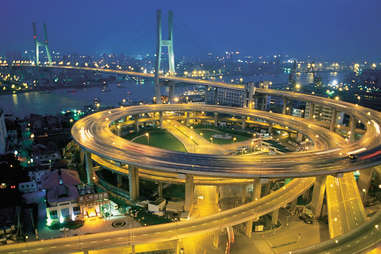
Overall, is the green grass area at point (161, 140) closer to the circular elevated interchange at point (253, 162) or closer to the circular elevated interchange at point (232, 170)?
the circular elevated interchange at point (232, 170)

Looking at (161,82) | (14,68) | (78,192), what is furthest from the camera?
(14,68)

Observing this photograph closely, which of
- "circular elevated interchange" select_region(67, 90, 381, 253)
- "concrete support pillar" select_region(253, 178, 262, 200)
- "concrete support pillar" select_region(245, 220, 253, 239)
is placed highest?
"circular elevated interchange" select_region(67, 90, 381, 253)

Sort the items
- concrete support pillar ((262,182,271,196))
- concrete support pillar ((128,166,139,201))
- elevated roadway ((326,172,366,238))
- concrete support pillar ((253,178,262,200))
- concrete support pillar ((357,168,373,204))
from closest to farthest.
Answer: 1. elevated roadway ((326,172,366,238))
2. concrete support pillar ((253,178,262,200))
3. concrete support pillar ((128,166,139,201))
4. concrete support pillar ((357,168,373,204))
5. concrete support pillar ((262,182,271,196))

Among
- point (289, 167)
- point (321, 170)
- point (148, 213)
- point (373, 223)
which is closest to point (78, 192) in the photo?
point (148, 213)

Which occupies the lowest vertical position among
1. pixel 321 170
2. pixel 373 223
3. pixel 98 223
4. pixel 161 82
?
pixel 98 223

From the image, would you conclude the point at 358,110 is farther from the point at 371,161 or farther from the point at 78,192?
the point at 78,192

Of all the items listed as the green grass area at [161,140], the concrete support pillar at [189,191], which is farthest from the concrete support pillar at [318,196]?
the green grass area at [161,140]

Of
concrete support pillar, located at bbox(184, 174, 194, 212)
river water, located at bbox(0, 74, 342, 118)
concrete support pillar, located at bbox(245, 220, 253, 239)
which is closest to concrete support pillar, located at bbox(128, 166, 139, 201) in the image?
concrete support pillar, located at bbox(184, 174, 194, 212)

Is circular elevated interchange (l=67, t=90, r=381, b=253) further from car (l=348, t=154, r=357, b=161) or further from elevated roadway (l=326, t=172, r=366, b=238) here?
elevated roadway (l=326, t=172, r=366, b=238)
